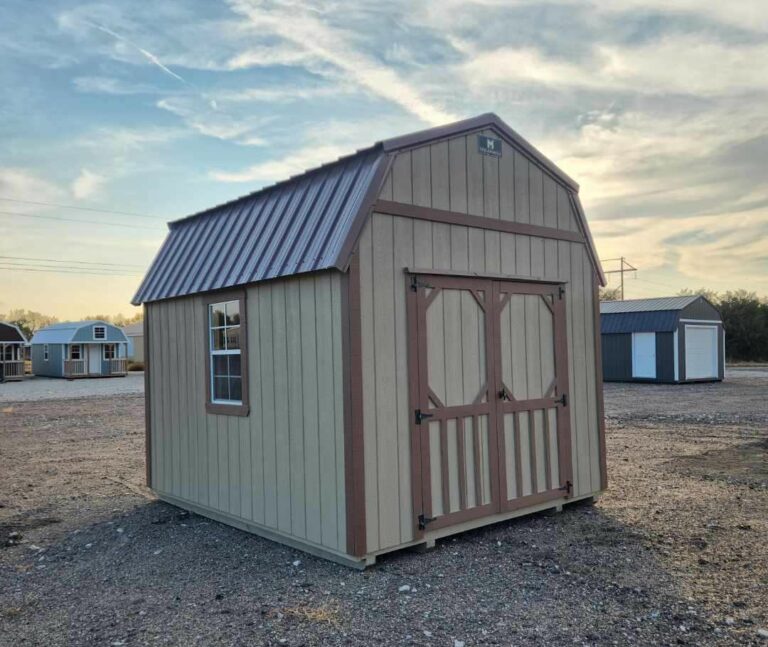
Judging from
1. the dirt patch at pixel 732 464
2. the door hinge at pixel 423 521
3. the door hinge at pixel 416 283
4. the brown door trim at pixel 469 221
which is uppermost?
the brown door trim at pixel 469 221

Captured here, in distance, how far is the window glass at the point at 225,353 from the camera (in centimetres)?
642

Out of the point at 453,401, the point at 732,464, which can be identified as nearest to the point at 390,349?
the point at 453,401

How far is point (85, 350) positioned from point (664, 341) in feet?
101

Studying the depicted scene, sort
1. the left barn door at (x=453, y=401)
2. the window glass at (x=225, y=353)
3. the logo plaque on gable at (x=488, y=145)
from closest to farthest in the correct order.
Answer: the left barn door at (x=453, y=401), the logo plaque on gable at (x=488, y=145), the window glass at (x=225, y=353)

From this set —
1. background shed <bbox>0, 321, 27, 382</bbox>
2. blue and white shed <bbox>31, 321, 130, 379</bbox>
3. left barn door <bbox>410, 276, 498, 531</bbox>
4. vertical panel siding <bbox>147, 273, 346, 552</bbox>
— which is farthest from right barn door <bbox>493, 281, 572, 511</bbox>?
background shed <bbox>0, 321, 27, 382</bbox>

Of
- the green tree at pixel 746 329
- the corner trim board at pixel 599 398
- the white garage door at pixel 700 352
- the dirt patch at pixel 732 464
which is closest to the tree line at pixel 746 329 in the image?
the green tree at pixel 746 329

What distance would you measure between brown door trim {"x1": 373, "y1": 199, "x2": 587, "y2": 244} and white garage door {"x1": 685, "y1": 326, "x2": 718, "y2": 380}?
22410 millimetres

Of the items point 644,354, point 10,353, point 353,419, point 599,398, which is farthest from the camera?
point 10,353

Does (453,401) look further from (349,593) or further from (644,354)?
(644,354)

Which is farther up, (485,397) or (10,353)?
(10,353)

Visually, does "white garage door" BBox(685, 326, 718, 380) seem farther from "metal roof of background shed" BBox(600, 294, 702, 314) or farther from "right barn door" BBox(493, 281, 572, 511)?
"right barn door" BBox(493, 281, 572, 511)

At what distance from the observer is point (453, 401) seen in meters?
5.77

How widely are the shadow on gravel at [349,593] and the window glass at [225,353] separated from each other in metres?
1.38

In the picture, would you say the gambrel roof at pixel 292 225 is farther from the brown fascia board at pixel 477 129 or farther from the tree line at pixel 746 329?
the tree line at pixel 746 329
